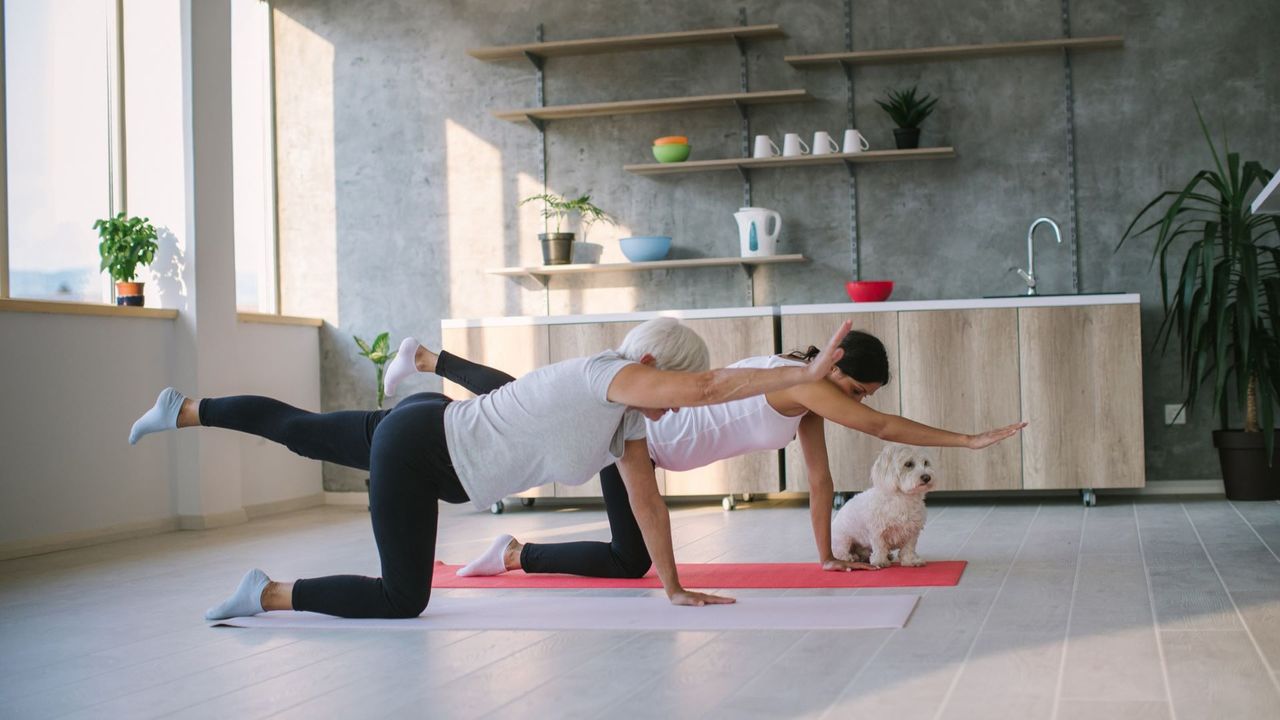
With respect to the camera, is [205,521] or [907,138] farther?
[907,138]

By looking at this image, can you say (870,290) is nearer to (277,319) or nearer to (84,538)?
(277,319)

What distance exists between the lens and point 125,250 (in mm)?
4980

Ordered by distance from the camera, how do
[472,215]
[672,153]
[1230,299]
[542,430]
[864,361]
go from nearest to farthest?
[542,430] → [864,361] → [1230,299] → [672,153] → [472,215]

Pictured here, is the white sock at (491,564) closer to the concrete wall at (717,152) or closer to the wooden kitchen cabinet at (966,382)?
the wooden kitchen cabinet at (966,382)

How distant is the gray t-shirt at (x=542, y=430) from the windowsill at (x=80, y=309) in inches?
99.7

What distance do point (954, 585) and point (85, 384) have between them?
3455mm

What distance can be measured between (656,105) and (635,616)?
3.54 meters

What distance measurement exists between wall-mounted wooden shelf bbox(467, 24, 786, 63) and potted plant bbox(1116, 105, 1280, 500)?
1.95 metres

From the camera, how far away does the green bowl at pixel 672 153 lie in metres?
5.83

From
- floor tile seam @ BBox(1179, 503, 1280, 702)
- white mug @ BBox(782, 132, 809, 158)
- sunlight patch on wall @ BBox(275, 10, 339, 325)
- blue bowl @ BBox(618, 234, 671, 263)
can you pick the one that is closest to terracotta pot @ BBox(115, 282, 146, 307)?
sunlight patch on wall @ BBox(275, 10, 339, 325)

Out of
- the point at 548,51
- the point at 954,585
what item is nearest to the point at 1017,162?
the point at 548,51

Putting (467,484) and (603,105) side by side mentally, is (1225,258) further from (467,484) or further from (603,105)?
(467,484)

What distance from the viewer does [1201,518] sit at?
4578 mm

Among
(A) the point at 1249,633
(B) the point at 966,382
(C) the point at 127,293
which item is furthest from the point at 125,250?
(A) the point at 1249,633
